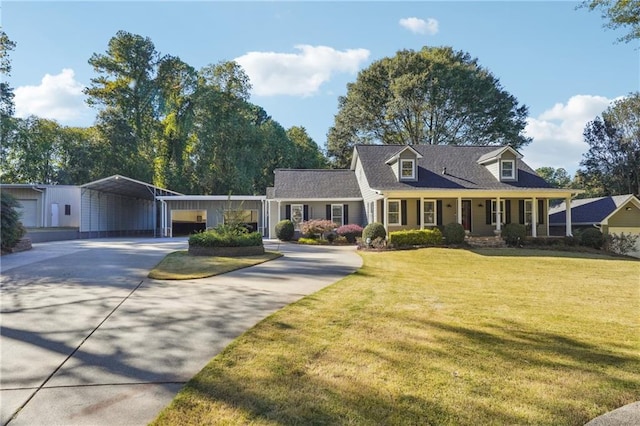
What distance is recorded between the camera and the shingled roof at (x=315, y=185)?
77.8 ft

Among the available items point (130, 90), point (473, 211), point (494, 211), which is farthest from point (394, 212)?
point (130, 90)

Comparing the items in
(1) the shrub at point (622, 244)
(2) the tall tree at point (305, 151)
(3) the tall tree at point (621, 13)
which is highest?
(2) the tall tree at point (305, 151)

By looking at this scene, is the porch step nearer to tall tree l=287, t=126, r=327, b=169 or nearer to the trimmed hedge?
the trimmed hedge

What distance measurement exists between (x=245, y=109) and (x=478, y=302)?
32.4m

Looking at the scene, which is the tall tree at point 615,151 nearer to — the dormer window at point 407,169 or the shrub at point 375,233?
the dormer window at point 407,169

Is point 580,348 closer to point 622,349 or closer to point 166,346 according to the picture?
point 622,349

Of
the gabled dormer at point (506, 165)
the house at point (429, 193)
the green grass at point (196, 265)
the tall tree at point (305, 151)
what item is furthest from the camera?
the tall tree at point (305, 151)

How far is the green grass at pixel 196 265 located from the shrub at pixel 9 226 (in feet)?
20.7

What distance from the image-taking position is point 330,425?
111 inches

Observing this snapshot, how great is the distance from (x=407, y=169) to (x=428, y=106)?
1555 centimetres

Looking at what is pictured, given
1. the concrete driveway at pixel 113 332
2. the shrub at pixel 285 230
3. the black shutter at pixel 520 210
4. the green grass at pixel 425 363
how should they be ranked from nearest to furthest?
1. the green grass at pixel 425 363
2. the concrete driveway at pixel 113 332
3. the shrub at pixel 285 230
4. the black shutter at pixel 520 210

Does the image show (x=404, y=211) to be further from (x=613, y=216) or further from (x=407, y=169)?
(x=613, y=216)

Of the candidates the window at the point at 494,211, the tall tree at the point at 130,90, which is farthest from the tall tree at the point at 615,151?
the tall tree at the point at 130,90

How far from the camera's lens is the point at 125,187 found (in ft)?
89.5
